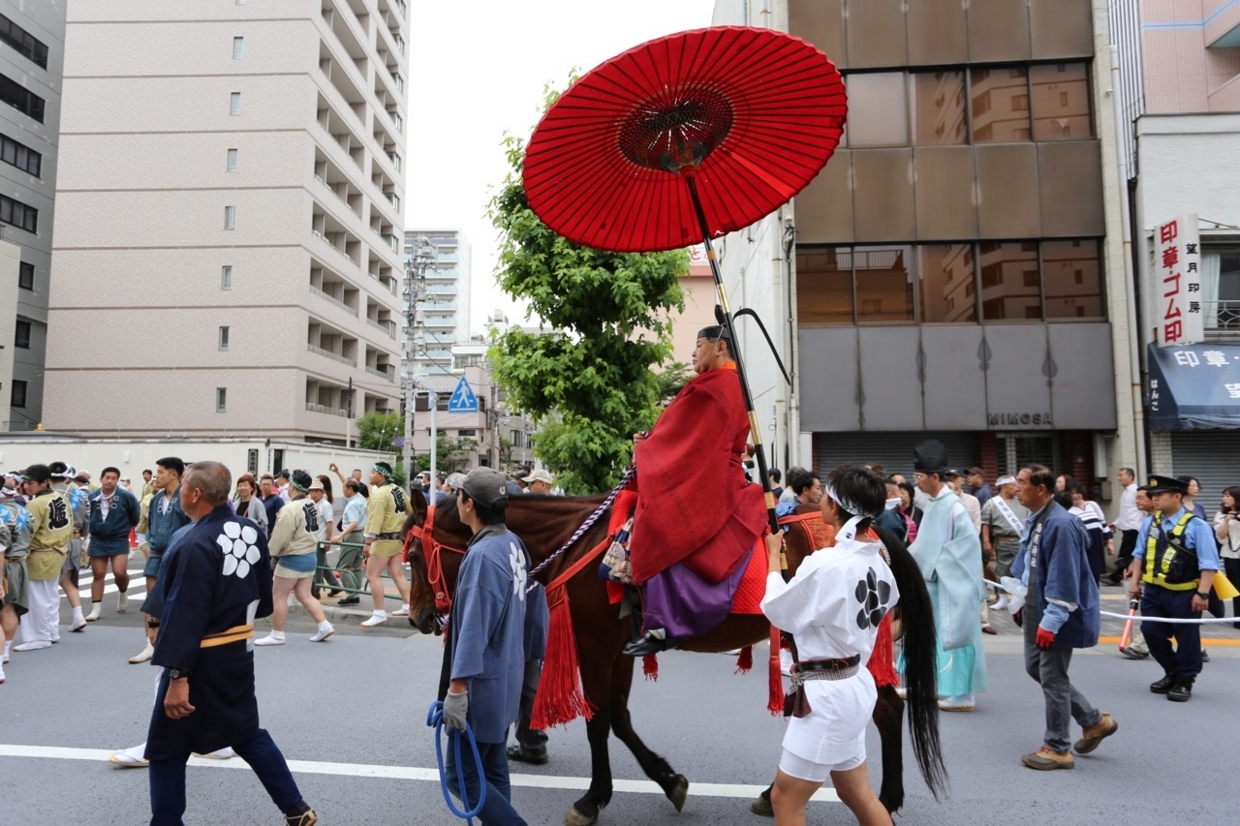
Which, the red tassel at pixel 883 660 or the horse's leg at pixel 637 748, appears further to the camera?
the red tassel at pixel 883 660

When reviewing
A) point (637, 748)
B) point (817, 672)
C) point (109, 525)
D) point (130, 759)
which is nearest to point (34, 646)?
point (109, 525)

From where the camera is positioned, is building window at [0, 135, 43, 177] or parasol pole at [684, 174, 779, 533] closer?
parasol pole at [684, 174, 779, 533]

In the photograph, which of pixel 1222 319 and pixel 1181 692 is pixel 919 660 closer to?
pixel 1181 692

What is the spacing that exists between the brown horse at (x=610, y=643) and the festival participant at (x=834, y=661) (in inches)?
42.0

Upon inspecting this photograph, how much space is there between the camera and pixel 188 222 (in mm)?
35844

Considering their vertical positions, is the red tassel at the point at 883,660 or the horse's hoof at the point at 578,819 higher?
the red tassel at the point at 883,660

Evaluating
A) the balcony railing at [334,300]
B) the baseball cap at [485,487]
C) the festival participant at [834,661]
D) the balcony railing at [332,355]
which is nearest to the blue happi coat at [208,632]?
the baseball cap at [485,487]

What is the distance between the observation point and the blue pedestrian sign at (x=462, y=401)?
33.9 feet

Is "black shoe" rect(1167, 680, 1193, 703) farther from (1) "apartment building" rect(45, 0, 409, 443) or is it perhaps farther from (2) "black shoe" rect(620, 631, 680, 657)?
(1) "apartment building" rect(45, 0, 409, 443)

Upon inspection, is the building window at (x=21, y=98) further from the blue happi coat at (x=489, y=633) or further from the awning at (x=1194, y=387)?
Result: the awning at (x=1194, y=387)

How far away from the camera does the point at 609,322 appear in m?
12.3

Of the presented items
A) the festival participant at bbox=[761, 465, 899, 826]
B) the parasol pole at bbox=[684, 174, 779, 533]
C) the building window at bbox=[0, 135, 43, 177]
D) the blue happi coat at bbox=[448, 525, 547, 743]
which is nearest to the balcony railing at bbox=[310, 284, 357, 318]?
the building window at bbox=[0, 135, 43, 177]

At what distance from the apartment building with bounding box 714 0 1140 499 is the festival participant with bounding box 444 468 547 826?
12.5 metres

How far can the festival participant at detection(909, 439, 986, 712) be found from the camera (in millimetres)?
6137
